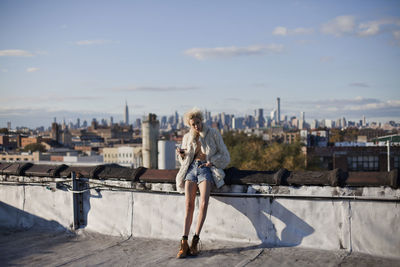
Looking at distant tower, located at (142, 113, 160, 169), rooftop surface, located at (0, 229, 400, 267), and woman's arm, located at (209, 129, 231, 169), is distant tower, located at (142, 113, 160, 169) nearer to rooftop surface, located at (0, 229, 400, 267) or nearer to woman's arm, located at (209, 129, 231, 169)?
rooftop surface, located at (0, 229, 400, 267)

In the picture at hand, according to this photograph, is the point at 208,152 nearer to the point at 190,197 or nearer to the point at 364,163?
the point at 190,197

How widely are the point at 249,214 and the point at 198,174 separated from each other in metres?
0.57

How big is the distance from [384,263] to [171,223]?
6.18ft

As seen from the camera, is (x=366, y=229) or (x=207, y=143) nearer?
(x=366, y=229)

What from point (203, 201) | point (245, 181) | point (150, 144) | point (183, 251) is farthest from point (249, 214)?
point (150, 144)

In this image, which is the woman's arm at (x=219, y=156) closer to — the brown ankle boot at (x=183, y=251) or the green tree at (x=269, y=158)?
the brown ankle boot at (x=183, y=251)

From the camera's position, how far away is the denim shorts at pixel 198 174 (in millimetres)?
4020

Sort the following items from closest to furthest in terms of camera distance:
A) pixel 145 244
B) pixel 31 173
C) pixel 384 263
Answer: pixel 384 263, pixel 145 244, pixel 31 173

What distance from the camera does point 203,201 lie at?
393 cm

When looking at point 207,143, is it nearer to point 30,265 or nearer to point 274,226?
point 274,226

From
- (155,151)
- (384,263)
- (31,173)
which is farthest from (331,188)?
(155,151)

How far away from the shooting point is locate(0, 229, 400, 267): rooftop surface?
142 inches

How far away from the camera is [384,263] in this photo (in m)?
3.45

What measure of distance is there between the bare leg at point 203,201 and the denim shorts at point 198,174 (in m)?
0.05
